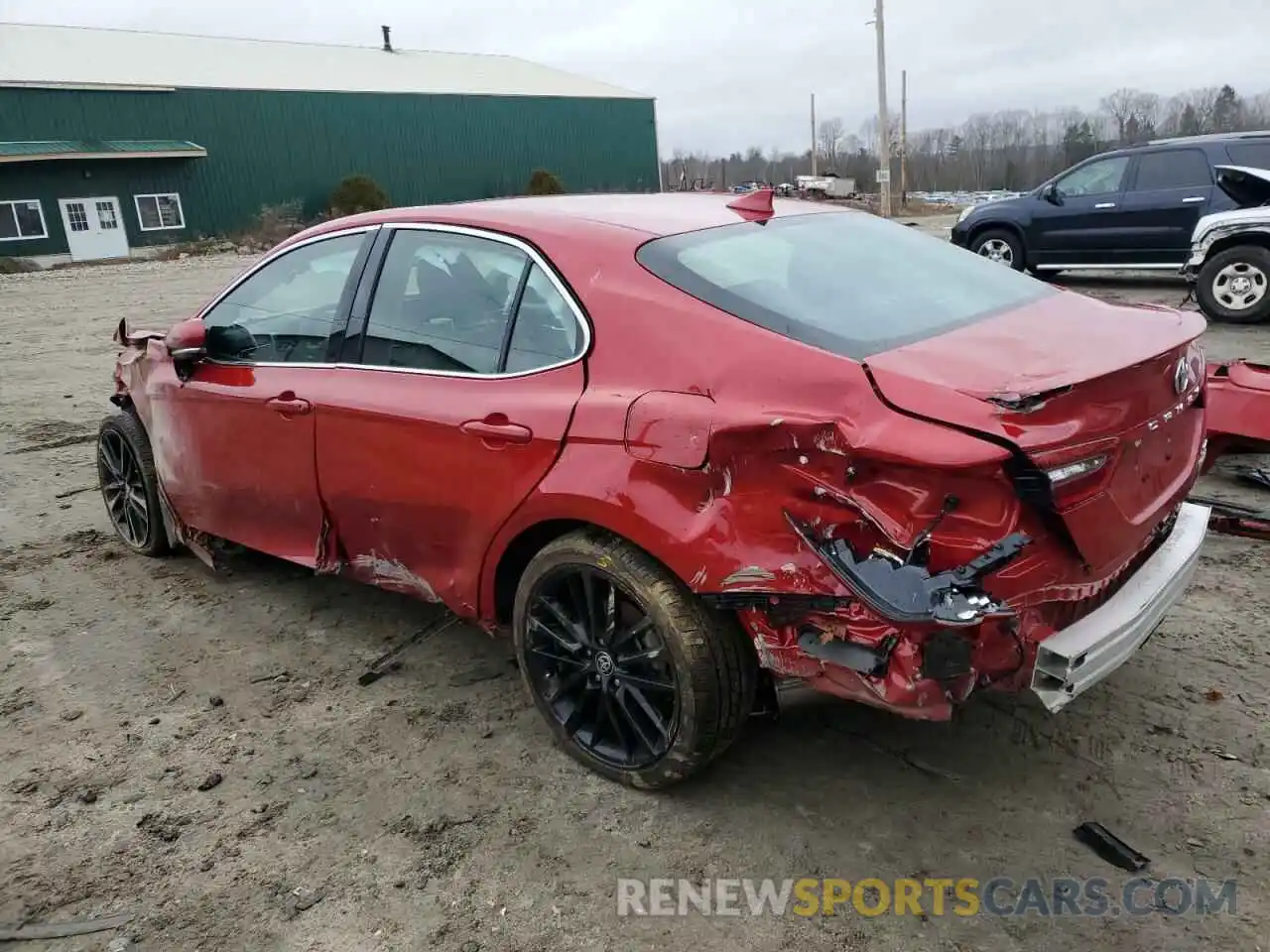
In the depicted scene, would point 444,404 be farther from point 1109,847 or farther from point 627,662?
point 1109,847

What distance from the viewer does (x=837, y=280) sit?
9.61 ft

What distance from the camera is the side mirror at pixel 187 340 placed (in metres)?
3.81

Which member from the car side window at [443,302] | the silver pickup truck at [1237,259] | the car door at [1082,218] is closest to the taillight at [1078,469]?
the car side window at [443,302]

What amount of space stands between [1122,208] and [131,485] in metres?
11.1

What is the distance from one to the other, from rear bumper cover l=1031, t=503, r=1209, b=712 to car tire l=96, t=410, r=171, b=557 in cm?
392

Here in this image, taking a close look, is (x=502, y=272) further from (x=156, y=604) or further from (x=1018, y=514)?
(x=156, y=604)

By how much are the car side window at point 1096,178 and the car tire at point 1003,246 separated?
78cm

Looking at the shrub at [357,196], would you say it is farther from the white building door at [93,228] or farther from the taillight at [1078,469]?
the taillight at [1078,469]

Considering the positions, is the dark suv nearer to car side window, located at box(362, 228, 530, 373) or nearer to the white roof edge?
car side window, located at box(362, 228, 530, 373)

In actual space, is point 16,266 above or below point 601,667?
above

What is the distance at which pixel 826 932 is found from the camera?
2318 millimetres

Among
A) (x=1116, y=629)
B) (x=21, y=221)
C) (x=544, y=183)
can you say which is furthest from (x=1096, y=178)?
(x=21, y=221)

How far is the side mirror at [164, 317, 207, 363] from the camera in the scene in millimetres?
3811

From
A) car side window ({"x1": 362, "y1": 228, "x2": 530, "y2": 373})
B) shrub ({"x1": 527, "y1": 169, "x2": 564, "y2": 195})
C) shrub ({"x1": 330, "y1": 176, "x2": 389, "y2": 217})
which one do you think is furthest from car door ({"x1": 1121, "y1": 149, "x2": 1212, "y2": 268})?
shrub ({"x1": 527, "y1": 169, "x2": 564, "y2": 195})
